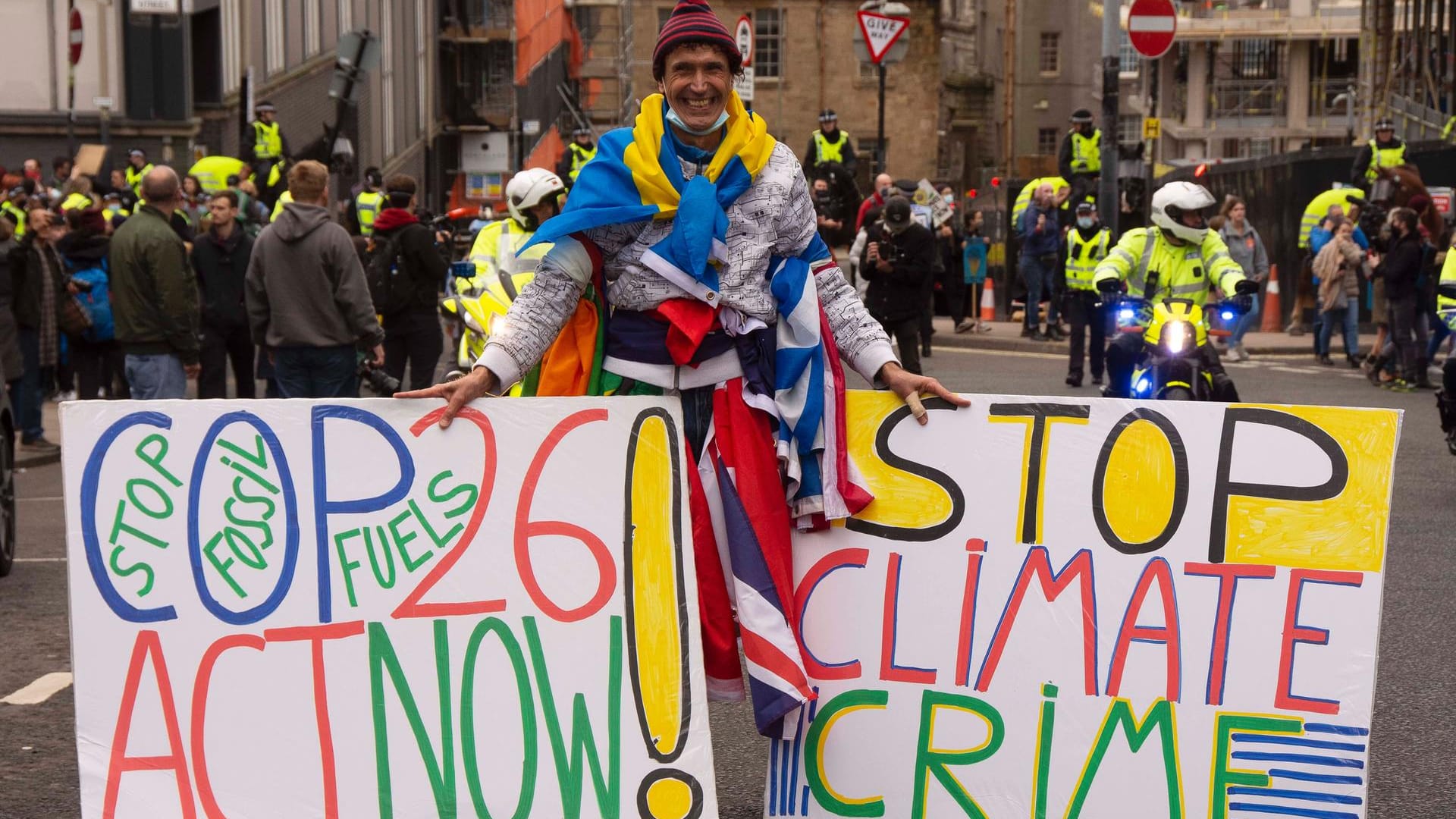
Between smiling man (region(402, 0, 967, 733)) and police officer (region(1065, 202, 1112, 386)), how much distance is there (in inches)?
537

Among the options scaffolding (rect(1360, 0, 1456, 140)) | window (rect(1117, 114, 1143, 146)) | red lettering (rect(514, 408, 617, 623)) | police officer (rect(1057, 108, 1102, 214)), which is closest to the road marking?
red lettering (rect(514, 408, 617, 623))

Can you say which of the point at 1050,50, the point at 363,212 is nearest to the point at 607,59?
the point at 1050,50

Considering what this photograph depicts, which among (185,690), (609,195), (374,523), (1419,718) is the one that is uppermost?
(609,195)

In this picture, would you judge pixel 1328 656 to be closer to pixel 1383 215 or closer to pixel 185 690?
pixel 185 690

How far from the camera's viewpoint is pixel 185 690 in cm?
458

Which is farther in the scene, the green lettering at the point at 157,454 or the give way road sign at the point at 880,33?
the give way road sign at the point at 880,33

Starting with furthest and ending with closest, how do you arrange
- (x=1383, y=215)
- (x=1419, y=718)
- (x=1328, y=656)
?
(x=1383, y=215), (x=1419, y=718), (x=1328, y=656)

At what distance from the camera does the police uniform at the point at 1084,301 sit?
60.2ft

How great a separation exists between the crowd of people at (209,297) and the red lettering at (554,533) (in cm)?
561

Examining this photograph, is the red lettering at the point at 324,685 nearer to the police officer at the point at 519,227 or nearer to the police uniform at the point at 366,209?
the police officer at the point at 519,227

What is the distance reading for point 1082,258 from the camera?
18.8 m

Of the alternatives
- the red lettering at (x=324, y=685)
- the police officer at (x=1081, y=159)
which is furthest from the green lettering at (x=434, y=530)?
the police officer at (x=1081, y=159)

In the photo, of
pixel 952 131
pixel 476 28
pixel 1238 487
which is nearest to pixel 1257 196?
pixel 1238 487

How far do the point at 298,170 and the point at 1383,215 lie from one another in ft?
46.4
